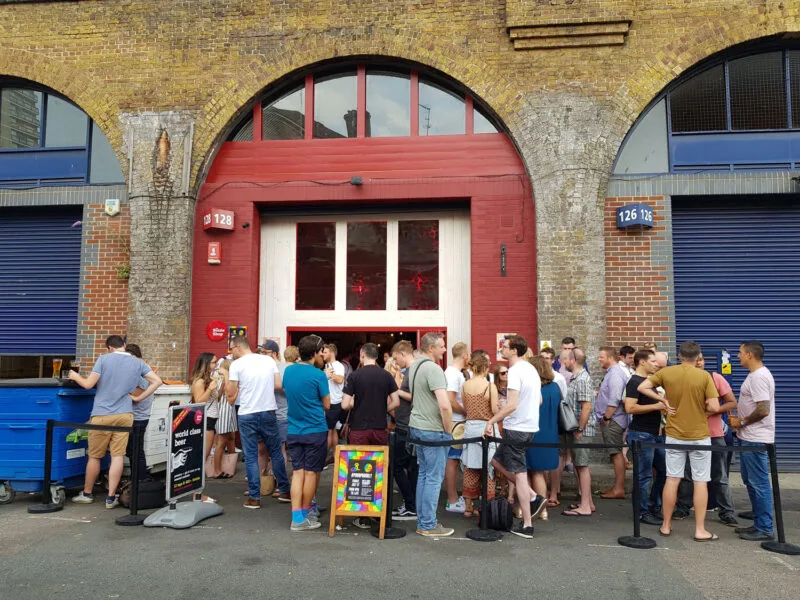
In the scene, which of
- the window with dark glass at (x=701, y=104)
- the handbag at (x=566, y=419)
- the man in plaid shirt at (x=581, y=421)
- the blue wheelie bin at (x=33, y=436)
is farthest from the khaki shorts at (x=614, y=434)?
the blue wheelie bin at (x=33, y=436)

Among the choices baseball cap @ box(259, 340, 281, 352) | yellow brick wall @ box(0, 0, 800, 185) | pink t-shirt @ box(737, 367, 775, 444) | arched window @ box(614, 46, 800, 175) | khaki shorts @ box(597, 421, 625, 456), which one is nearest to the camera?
pink t-shirt @ box(737, 367, 775, 444)

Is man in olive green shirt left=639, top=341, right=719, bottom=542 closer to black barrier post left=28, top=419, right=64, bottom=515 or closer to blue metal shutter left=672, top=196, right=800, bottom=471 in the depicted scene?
blue metal shutter left=672, top=196, right=800, bottom=471

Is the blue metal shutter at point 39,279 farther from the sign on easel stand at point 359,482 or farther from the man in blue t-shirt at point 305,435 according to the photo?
the sign on easel stand at point 359,482

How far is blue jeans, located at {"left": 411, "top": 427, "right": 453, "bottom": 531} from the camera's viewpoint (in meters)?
6.45

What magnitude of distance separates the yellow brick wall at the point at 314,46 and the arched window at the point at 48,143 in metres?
0.48

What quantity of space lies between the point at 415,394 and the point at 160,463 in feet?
12.9

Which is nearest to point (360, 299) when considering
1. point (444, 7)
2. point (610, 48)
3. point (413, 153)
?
point (413, 153)

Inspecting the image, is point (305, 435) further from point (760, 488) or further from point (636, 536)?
point (760, 488)

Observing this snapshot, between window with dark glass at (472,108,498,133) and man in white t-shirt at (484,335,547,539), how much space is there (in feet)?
17.5

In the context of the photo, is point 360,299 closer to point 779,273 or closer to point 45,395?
point 45,395

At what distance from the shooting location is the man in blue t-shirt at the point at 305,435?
6570 mm

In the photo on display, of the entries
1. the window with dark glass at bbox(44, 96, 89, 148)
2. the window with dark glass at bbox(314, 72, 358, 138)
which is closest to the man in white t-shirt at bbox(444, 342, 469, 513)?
the window with dark glass at bbox(314, 72, 358, 138)

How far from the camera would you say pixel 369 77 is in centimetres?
1134

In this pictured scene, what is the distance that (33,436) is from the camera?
7.53 m
